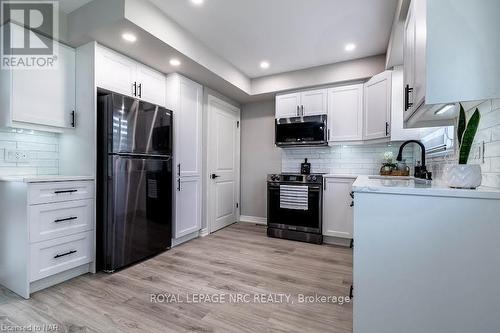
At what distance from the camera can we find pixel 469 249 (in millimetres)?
1021

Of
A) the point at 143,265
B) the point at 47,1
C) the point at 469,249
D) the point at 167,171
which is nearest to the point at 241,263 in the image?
the point at 143,265

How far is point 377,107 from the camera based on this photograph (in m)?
3.09

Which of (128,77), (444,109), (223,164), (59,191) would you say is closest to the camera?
(444,109)

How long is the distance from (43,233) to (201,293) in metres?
1.42

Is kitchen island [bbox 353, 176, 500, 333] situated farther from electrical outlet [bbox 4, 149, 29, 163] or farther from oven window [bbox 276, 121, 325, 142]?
electrical outlet [bbox 4, 149, 29, 163]

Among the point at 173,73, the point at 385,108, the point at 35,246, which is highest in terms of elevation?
the point at 173,73

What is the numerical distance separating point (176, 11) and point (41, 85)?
4.91ft

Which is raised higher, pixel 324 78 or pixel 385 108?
pixel 324 78

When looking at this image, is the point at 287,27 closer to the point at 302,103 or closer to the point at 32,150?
the point at 302,103

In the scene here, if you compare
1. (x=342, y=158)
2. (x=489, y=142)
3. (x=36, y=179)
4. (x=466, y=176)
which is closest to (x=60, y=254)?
(x=36, y=179)

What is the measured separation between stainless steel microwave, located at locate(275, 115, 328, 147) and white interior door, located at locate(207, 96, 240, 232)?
96cm

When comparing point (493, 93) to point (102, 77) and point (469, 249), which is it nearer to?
point (469, 249)

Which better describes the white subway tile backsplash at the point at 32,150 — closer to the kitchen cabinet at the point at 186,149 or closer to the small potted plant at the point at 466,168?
the kitchen cabinet at the point at 186,149

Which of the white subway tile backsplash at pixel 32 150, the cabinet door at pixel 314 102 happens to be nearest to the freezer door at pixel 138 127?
the white subway tile backsplash at pixel 32 150
